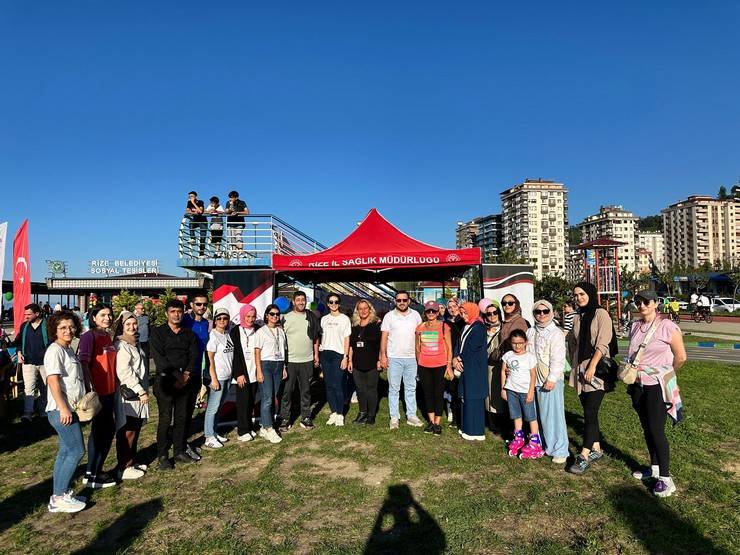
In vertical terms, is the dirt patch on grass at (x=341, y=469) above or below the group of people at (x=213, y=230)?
below

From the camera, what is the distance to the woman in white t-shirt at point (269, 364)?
5777 mm

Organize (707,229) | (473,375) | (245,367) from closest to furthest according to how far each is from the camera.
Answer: (473,375) < (245,367) < (707,229)

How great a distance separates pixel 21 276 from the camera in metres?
7.03

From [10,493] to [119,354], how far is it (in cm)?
163

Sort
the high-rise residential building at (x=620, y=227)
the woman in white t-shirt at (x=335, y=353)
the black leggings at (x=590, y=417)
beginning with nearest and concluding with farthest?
the black leggings at (x=590, y=417) → the woman in white t-shirt at (x=335, y=353) → the high-rise residential building at (x=620, y=227)

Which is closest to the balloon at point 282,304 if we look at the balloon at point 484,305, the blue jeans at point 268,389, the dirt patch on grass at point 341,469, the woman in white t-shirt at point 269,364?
the woman in white t-shirt at point 269,364

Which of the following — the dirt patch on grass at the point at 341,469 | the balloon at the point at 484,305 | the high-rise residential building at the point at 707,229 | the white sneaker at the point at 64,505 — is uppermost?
the high-rise residential building at the point at 707,229

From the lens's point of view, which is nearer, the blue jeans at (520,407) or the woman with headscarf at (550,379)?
the woman with headscarf at (550,379)

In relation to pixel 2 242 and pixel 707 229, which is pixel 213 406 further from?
pixel 707 229

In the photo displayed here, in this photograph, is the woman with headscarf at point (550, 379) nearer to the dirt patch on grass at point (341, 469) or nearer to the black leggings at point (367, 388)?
the dirt patch on grass at point (341, 469)

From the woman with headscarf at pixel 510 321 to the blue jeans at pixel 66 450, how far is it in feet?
14.3

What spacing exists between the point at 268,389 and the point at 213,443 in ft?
2.95

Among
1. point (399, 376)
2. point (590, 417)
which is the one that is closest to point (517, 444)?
point (590, 417)

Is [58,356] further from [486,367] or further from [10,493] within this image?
[486,367]
